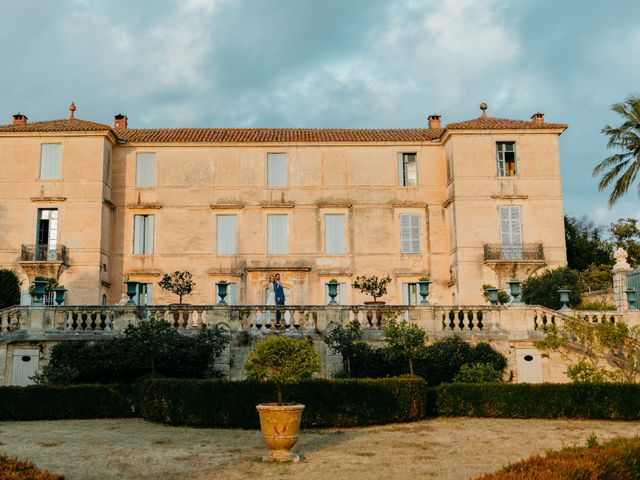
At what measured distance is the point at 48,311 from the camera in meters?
20.5

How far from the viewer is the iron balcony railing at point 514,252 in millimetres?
32469

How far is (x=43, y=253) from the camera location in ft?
106

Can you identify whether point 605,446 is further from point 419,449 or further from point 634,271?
point 634,271

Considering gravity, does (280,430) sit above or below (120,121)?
below

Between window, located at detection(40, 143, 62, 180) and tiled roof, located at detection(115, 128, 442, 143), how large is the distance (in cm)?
308

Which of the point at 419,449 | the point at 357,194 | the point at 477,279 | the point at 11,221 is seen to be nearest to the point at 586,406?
the point at 419,449

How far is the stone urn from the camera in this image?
1165 centimetres

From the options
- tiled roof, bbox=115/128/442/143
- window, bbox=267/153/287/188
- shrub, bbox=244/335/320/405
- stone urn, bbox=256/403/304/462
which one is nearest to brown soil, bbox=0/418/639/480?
stone urn, bbox=256/403/304/462

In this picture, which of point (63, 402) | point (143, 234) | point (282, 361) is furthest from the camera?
point (143, 234)

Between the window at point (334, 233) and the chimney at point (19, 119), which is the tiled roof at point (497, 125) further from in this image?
the chimney at point (19, 119)

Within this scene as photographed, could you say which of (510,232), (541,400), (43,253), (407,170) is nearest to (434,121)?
(407,170)

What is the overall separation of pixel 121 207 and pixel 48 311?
1417cm

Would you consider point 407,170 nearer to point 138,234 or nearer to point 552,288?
point 552,288

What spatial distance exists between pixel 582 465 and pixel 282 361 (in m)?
5.93
